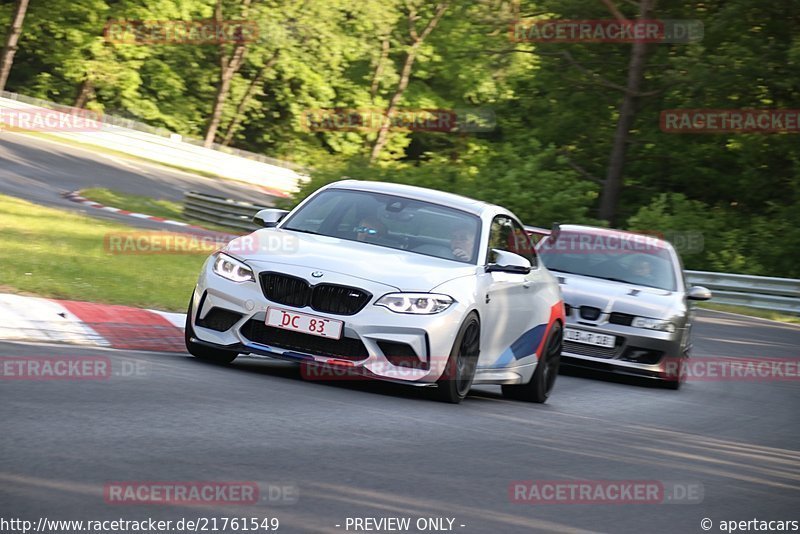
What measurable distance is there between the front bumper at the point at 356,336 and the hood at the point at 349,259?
0.10m

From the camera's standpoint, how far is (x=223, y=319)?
30.7 feet

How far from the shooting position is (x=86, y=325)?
10.8 metres

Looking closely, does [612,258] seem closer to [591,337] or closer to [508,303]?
[591,337]

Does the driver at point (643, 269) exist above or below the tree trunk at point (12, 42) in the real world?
below

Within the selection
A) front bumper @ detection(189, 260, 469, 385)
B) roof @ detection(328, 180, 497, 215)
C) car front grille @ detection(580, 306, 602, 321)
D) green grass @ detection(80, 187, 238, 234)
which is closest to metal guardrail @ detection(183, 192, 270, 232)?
green grass @ detection(80, 187, 238, 234)

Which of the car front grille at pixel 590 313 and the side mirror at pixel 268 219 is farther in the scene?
the car front grille at pixel 590 313

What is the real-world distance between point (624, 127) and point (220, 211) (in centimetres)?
1049

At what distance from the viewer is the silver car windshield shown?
10.1 meters

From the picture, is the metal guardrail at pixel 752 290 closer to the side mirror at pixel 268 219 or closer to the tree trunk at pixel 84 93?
the side mirror at pixel 268 219

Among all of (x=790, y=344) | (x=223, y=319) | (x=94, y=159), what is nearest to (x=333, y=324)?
(x=223, y=319)

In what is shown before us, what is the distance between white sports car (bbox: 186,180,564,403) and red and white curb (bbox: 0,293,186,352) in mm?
1034

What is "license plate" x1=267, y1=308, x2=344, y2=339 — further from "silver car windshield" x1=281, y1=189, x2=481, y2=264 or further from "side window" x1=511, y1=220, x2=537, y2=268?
"side window" x1=511, y1=220, x2=537, y2=268

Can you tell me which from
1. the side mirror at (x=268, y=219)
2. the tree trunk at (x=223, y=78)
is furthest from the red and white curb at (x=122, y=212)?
the tree trunk at (x=223, y=78)

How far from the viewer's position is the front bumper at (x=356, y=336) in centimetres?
898
